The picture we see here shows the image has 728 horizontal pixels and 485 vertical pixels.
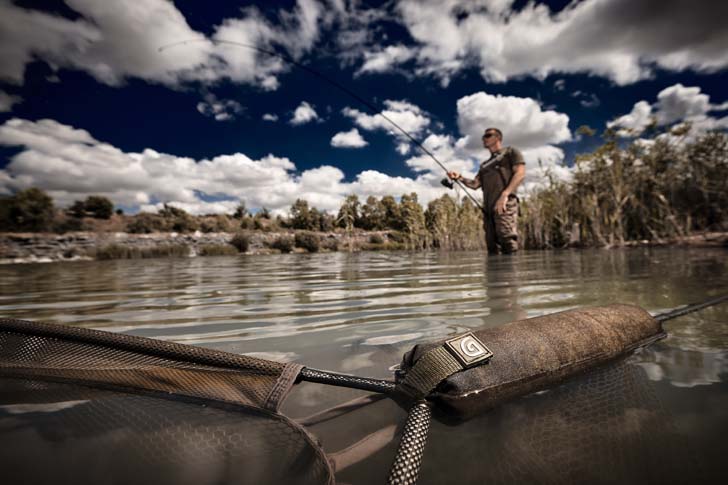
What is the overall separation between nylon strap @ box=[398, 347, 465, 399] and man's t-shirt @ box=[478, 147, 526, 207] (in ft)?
21.2

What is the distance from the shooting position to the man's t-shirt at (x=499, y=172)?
21.1ft

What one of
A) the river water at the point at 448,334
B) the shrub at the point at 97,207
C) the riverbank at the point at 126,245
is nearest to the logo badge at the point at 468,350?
the river water at the point at 448,334

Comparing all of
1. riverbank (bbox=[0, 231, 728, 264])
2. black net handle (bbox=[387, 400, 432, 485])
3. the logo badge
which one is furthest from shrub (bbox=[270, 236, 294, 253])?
black net handle (bbox=[387, 400, 432, 485])

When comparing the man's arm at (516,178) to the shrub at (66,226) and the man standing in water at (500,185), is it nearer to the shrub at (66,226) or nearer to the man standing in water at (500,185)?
the man standing in water at (500,185)

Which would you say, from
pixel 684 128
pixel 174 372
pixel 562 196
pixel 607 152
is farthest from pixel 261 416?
pixel 684 128

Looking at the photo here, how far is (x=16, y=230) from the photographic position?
23.1 m

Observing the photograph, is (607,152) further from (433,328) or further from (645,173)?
(433,328)

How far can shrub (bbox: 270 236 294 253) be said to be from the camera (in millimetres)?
27578

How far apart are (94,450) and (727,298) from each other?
3.10 m

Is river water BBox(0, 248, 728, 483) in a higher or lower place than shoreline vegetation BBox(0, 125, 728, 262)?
lower

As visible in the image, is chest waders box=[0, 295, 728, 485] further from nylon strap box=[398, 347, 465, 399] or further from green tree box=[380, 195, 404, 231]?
green tree box=[380, 195, 404, 231]

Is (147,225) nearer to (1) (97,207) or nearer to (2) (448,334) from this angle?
(1) (97,207)

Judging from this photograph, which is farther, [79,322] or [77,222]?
[77,222]

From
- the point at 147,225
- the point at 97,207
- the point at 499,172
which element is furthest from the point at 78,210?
the point at 499,172
